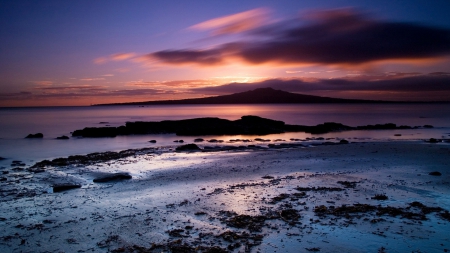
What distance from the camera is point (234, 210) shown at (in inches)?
392

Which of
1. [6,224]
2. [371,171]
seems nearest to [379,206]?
[371,171]

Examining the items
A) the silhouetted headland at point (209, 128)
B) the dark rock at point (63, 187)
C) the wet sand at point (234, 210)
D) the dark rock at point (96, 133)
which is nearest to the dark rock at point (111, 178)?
the wet sand at point (234, 210)

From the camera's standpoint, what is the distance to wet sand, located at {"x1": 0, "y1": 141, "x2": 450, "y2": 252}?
7.64 meters

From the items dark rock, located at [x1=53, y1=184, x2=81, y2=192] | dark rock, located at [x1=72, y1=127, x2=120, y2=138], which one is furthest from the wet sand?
dark rock, located at [x1=72, y1=127, x2=120, y2=138]

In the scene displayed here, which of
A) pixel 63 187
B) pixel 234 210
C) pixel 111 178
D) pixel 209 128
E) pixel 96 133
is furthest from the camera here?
pixel 209 128

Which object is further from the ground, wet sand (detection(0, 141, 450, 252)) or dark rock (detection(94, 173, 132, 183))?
wet sand (detection(0, 141, 450, 252))

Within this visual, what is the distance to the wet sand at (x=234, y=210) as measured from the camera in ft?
25.1

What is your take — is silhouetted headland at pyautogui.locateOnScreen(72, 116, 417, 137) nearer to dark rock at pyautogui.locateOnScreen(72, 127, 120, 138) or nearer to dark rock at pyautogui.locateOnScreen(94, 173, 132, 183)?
dark rock at pyautogui.locateOnScreen(72, 127, 120, 138)

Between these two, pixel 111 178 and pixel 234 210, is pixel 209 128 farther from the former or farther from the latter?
pixel 234 210

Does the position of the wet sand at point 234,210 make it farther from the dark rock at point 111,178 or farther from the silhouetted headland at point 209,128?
the silhouetted headland at point 209,128

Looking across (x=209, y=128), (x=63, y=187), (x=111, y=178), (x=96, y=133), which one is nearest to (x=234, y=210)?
(x=111, y=178)

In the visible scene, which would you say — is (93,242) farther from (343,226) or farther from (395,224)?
(395,224)

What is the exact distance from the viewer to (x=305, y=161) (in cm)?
1961

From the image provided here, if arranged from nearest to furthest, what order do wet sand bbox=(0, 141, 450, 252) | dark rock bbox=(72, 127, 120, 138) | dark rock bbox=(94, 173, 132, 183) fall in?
wet sand bbox=(0, 141, 450, 252) < dark rock bbox=(94, 173, 132, 183) < dark rock bbox=(72, 127, 120, 138)
